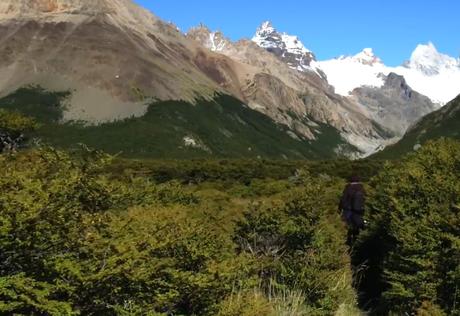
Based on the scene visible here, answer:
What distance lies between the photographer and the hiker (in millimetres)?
19438

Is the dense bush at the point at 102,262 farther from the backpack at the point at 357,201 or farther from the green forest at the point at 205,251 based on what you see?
the backpack at the point at 357,201

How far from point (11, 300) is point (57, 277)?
0.63 metres

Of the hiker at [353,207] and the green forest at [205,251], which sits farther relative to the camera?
the hiker at [353,207]

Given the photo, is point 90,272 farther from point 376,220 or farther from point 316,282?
point 376,220

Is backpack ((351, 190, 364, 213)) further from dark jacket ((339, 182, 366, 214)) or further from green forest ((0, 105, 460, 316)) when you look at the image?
green forest ((0, 105, 460, 316))

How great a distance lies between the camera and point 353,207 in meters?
19.6

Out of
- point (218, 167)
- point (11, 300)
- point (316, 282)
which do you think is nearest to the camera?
point (11, 300)

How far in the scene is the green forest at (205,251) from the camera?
280 inches

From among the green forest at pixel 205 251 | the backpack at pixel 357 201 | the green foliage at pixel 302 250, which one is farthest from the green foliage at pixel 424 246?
the backpack at pixel 357 201

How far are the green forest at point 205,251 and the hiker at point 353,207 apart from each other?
480 millimetres

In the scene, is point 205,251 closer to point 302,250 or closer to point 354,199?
point 302,250

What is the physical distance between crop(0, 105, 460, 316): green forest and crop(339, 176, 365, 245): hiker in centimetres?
48

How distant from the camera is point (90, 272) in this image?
7.28 m

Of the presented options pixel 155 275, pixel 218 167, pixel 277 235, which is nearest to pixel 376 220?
pixel 277 235
